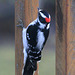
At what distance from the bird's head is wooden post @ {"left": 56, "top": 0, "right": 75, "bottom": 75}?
5.9 inches

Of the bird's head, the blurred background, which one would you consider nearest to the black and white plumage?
the bird's head

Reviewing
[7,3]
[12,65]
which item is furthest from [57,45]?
[7,3]

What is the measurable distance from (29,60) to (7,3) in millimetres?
7164

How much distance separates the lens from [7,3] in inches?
364

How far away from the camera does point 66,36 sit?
6.34 feet

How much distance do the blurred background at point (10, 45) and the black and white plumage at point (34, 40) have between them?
3021 mm

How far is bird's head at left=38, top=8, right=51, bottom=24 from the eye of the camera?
210 cm

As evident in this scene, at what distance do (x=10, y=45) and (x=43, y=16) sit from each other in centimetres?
557

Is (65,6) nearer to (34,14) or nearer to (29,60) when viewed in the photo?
(34,14)

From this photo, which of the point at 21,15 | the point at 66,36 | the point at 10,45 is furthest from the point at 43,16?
the point at 10,45

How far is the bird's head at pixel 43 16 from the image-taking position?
2.10m

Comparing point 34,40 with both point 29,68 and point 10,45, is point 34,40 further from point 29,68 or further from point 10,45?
point 10,45

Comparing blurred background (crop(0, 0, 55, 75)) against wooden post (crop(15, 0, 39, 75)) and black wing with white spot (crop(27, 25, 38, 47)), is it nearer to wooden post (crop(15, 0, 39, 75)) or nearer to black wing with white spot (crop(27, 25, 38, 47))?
black wing with white spot (crop(27, 25, 38, 47))

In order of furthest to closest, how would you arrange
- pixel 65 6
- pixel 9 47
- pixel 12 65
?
pixel 9 47 < pixel 12 65 < pixel 65 6
